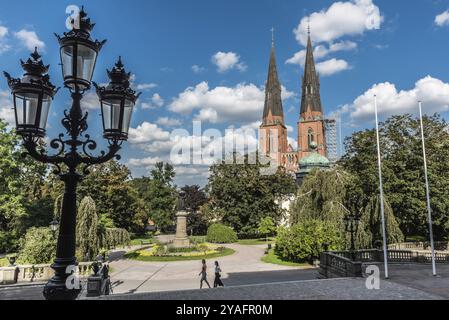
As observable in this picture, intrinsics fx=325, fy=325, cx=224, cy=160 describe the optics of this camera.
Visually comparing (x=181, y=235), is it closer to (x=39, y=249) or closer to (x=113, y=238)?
(x=113, y=238)

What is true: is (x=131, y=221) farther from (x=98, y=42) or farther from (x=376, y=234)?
(x=98, y=42)

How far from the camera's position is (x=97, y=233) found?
23.5m

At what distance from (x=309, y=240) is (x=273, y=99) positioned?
8758 cm

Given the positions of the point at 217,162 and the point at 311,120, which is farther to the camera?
the point at 311,120

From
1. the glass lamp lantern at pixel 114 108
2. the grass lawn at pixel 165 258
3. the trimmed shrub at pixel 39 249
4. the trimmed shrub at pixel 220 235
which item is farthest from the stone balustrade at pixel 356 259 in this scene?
the trimmed shrub at pixel 220 235

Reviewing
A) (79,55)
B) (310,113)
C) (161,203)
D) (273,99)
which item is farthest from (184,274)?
(273,99)

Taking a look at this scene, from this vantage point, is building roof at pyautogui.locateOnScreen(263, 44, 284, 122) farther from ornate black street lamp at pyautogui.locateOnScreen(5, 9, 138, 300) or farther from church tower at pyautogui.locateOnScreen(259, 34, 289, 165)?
ornate black street lamp at pyautogui.locateOnScreen(5, 9, 138, 300)

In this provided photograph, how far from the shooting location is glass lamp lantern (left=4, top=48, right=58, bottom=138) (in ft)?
16.4

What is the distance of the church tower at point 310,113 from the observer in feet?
335

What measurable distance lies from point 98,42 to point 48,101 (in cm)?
125

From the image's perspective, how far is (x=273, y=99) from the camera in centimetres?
10725

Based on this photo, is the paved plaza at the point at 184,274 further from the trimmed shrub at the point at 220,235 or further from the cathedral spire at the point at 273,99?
the cathedral spire at the point at 273,99

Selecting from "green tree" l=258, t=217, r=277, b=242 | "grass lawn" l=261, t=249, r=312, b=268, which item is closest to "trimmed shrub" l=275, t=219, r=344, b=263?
"grass lawn" l=261, t=249, r=312, b=268

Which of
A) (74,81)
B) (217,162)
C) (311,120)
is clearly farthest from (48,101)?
(311,120)
